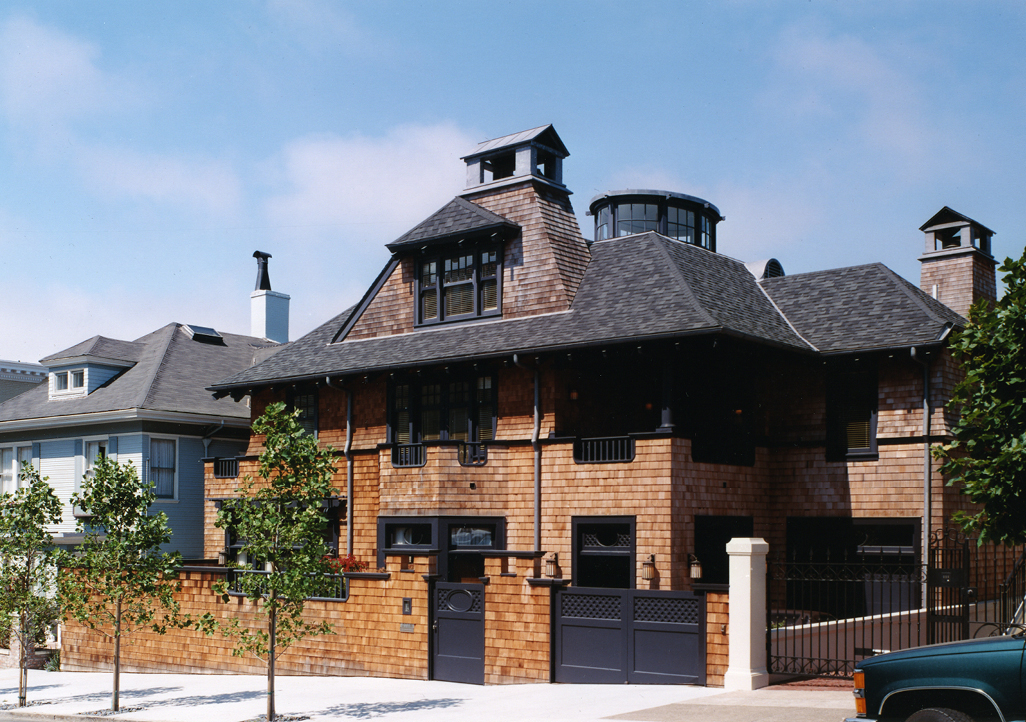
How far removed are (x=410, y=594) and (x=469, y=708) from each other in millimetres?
4421

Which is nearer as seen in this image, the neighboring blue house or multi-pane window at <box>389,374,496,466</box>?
multi-pane window at <box>389,374,496,466</box>

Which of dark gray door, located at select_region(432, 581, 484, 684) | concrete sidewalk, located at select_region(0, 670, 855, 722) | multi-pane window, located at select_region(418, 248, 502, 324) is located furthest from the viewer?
multi-pane window, located at select_region(418, 248, 502, 324)

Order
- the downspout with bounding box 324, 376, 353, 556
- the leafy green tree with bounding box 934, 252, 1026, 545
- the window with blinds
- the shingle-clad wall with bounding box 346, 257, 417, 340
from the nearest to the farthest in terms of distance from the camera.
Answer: the leafy green tree with bounding box 934, 252, 1026, 545 → the window with blinds → the downspout with bounding box 324, 376, 353, 556 → the shingle-clad wall with bounding box 346, 257, 417, 340

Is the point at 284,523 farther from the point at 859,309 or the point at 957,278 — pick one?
the point at 957,278

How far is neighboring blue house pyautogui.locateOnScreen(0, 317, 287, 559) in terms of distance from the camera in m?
31.8

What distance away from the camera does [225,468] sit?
30.1 metres

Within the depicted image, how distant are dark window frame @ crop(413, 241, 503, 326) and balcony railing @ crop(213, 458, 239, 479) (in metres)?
6.95

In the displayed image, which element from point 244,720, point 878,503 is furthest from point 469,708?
point 878,503

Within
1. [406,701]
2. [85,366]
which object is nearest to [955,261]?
[406,701]

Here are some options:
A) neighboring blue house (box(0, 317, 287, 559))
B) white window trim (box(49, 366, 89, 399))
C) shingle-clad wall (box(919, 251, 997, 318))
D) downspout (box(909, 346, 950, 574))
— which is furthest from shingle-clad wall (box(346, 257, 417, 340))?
shingle-clad wall (box(919, 251, 997, 318))

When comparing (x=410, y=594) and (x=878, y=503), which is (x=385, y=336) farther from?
(x=878, y=503)

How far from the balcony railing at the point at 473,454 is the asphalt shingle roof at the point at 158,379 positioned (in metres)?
11.2

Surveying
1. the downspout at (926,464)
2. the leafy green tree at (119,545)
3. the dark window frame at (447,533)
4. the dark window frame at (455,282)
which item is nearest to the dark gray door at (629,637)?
the dark window frame at (447,533)

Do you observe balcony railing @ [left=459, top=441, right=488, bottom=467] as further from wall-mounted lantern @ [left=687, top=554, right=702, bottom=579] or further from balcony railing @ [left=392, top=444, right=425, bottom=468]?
wall-mounted lantern @ [left=687, top=554, right=702, bottom=579]
